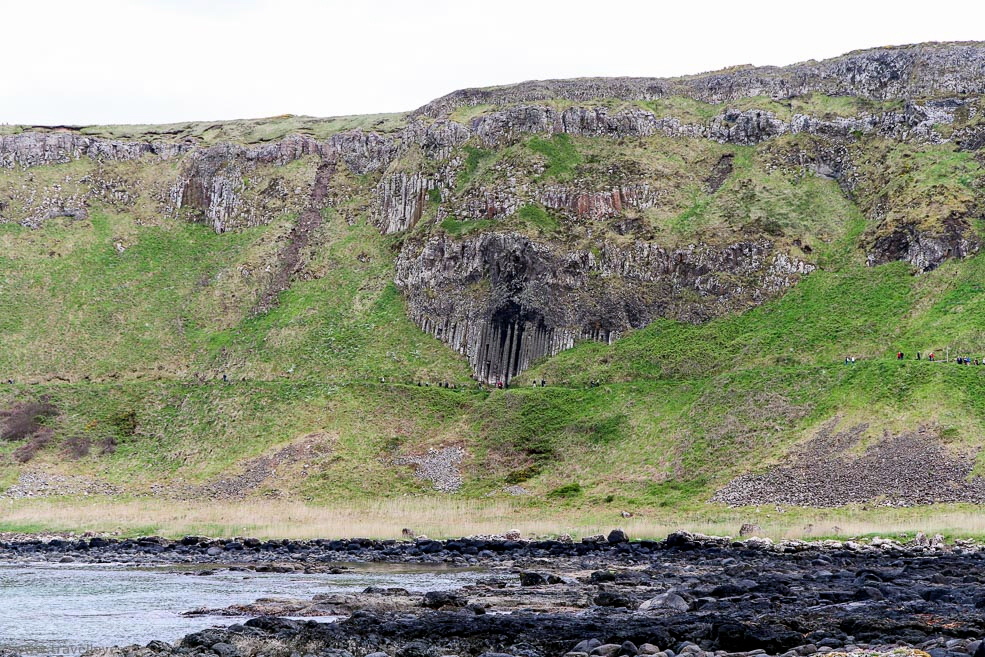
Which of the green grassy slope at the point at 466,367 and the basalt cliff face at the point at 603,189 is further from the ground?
the basalt cliff face at the point at 603,189

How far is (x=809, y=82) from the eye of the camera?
395ft

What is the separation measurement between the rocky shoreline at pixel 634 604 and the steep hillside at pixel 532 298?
19599 mm

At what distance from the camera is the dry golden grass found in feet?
181

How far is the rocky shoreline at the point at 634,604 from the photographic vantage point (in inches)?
888

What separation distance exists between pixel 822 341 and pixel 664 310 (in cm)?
1677

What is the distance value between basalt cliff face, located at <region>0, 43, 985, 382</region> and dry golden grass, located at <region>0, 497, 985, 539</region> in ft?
97.8

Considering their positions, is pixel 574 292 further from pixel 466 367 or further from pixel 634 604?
pixel 634 604

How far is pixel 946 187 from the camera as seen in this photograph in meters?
97.1

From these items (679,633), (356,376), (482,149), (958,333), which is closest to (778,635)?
(679,633)

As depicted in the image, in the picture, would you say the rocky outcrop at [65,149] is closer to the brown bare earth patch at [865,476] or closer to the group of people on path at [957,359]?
the group of people on path at [957,359]

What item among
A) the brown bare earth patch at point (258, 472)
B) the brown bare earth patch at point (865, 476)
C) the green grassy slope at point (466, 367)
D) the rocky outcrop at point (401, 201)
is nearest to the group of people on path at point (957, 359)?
the green grassy slope at point (466, 367)

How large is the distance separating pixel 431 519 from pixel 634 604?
129 ft

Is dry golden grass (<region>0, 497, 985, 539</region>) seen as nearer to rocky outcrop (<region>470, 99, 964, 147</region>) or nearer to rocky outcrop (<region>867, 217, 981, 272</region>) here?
rocky outcrop (<region>867, 217, 981, 272</region>)

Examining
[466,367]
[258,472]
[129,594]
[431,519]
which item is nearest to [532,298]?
[466,367]
